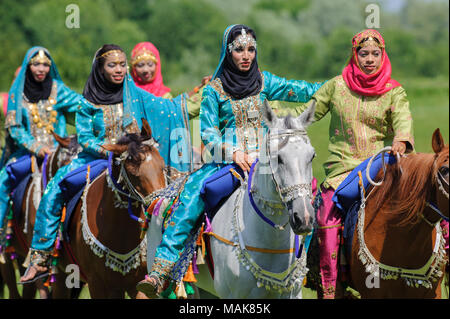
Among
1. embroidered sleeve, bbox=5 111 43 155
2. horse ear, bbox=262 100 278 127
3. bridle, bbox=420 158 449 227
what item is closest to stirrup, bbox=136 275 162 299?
horse ear, bbox=262 100 278 127

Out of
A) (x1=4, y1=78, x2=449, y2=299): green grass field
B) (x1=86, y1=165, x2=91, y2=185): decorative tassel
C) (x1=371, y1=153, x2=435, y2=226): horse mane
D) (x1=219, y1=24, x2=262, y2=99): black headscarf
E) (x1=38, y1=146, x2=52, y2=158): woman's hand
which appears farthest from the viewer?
(x1=4, y1=78, x2=449, y2=299): green grass field

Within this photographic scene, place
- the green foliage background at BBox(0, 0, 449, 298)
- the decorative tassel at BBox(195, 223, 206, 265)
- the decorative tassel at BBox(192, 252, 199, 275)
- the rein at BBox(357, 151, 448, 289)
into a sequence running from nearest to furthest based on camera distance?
1. the rein at BBox(357, 151, 448, 289)
2. the decorative tassel at BBox(195, 223, 206, 265)
3. the decorative tassel at BBox(192, 252, 199, 275)
4. the green foliage background at BBox(0, 0, 449, 298)

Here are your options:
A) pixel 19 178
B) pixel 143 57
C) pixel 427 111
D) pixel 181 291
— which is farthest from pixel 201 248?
pixel 427 111

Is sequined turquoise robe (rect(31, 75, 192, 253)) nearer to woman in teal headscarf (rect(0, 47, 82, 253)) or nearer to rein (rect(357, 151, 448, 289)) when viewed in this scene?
woman in teal headscarf (rect(0, 47, 82, 253))

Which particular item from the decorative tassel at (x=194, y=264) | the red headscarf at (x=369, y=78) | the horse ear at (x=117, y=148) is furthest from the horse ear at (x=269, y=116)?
the horse ear at (x=117, y=148)

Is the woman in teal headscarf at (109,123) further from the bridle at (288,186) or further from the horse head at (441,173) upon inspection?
the horse head at (441,173)

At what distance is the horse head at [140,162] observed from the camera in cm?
665

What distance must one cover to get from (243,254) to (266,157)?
33.3 inches

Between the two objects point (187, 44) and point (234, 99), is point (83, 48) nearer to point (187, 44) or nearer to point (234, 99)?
point (187, 44)

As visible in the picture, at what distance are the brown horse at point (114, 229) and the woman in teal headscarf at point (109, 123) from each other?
19.9 inches

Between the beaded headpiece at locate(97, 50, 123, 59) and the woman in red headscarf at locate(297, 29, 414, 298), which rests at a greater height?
the beaded headpiece at locate(97, 50, 123, 59)

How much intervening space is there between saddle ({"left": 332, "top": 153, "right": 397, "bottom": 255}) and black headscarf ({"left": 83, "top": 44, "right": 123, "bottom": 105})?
110 inches

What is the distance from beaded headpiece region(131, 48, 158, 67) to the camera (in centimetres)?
962
